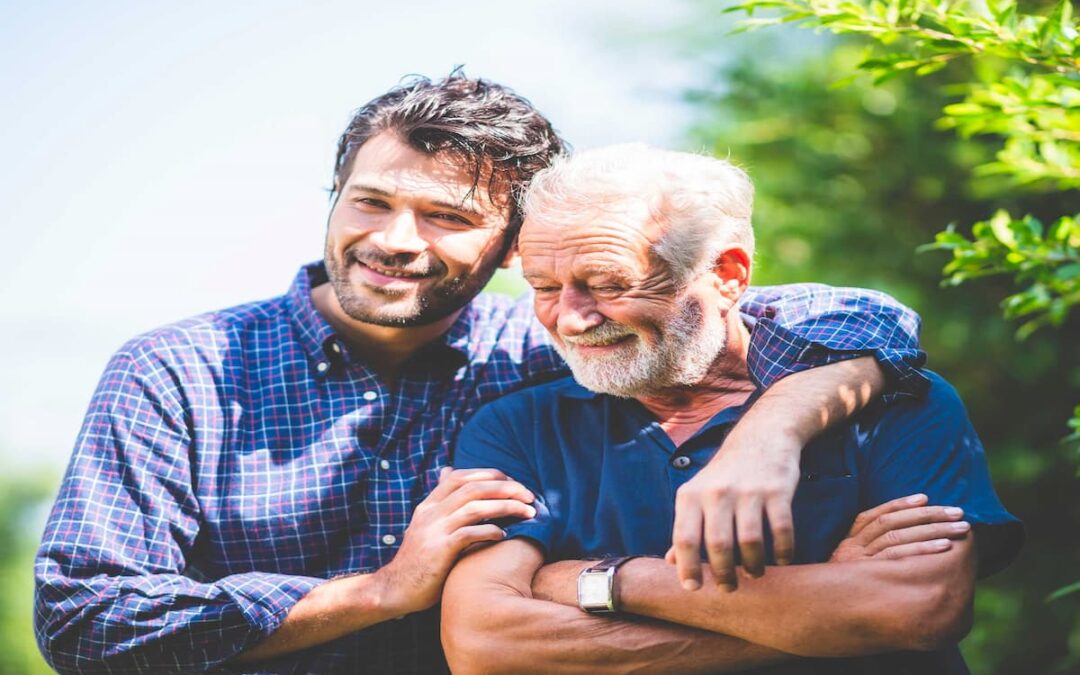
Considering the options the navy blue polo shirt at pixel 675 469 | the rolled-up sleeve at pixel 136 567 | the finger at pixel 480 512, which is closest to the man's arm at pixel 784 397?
the navy blue polo shirt at pixel 675 469

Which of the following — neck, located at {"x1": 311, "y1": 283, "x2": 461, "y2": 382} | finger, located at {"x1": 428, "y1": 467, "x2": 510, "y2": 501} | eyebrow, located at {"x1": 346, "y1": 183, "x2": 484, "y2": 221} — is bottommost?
finger, located at {"x1": 428, "y1": 467, "x2": 510, "y2": 501}

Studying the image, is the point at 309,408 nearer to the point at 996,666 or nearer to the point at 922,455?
the point at 922,455

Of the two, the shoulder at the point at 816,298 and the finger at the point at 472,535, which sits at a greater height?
the shoulder at the point at 816,298

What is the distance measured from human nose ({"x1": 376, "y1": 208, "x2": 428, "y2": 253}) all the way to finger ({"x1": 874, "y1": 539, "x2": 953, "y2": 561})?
144cm

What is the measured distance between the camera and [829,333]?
8.73ft

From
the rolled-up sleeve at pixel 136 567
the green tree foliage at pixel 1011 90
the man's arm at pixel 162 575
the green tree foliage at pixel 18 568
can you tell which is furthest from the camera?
the green tree foliage at pixel 18 568

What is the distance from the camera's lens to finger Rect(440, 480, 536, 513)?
2.49 m

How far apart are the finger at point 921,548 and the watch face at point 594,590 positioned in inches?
22.2

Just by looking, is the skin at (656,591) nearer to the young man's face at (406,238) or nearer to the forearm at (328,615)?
the forearm at (328,615)

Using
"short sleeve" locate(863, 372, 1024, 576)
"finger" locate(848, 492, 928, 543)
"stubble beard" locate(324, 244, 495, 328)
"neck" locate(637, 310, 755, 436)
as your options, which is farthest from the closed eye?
"finger" locate(848, 492, 928, 543)

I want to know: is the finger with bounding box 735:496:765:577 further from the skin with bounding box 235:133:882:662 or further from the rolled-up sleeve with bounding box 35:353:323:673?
the rolled-up sleeve with bounding box 35:353:323:673

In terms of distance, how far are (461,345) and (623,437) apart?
633 mm

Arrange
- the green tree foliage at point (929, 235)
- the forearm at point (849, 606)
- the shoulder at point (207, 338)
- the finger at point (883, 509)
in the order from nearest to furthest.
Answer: the forearm at point (849, 606) → the finger at point (883, 509) → the shoulder at point (207, 338) → the green tree foliage at point (929, 235)

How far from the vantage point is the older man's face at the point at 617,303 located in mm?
2615
